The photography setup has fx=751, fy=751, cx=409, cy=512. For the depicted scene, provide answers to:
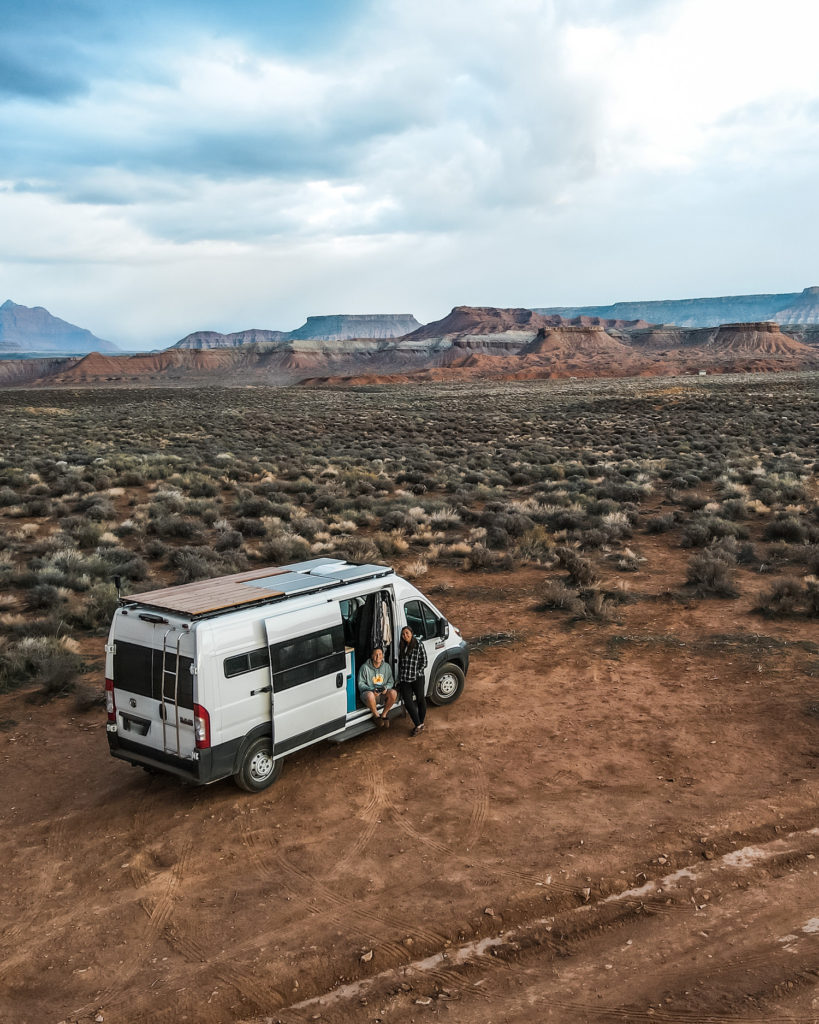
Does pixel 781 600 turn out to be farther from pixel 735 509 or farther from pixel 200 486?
pixel 200 486

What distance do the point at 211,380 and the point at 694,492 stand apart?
160136 mm

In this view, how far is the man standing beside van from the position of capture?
342 inches

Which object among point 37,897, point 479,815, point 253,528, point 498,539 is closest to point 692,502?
point 498,539

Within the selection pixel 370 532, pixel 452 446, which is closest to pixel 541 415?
pixel 452 446

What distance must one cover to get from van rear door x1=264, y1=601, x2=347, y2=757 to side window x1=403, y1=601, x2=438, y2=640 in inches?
57.1

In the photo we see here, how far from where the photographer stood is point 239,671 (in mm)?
7270

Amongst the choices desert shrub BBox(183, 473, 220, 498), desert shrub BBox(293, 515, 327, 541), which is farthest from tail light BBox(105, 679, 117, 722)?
desert shrub BBox(183, 473, 220, 498)

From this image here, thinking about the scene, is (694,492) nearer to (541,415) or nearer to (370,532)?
(370,532)

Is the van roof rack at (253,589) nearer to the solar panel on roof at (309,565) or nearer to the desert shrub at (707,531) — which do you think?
the solar panel on roof at (309,565)

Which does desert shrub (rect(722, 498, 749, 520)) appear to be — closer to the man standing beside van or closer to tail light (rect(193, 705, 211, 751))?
the man standing beside van

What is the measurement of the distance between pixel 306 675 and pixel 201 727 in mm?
1242

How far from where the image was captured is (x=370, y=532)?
19953mm

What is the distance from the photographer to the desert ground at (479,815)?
17.3 ft

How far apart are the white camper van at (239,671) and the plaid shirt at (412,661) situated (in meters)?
0.31
